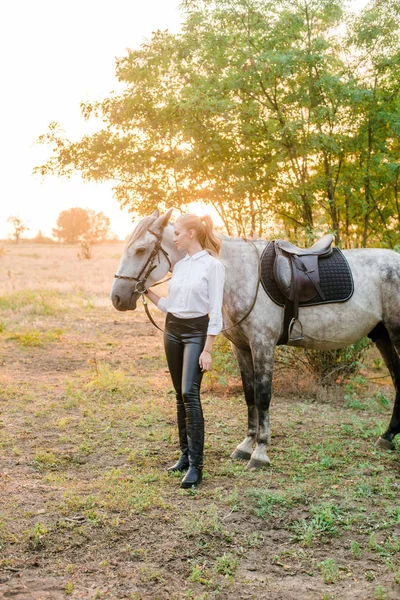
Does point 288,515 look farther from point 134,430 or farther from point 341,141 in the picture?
point 341,141

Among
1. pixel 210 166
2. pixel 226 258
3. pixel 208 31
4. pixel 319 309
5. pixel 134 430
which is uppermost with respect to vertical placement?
pixel 208 31

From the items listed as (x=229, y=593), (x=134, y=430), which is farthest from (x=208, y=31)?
(x=229, y=593)

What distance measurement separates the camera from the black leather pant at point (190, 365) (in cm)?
431

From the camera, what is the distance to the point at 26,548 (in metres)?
3.47

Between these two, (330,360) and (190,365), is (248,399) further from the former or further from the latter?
Answer: (330,360)

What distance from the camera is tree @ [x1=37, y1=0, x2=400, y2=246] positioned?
300 inches

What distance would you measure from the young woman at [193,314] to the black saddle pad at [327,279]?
0.71 metres

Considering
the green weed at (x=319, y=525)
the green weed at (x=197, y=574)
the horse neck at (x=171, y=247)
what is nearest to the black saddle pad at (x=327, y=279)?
the horse neck at (x=171, y=247)

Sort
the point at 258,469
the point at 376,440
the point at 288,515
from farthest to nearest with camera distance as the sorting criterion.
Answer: the point at 376,440
the point at 258,469
the point at 288,515

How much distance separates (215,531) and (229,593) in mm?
648

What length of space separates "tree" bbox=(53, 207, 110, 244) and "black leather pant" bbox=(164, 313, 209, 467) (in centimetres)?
7366

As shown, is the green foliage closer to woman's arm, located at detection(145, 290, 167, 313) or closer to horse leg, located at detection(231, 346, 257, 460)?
horse leg, located at detection(231, 346, 257, 460)

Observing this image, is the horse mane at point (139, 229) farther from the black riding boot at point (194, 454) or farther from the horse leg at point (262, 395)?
the black riding boot at point (194, 454)

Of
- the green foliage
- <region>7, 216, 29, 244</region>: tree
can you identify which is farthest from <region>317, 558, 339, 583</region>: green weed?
<region>7, 216, 29, 244</region>: tree
